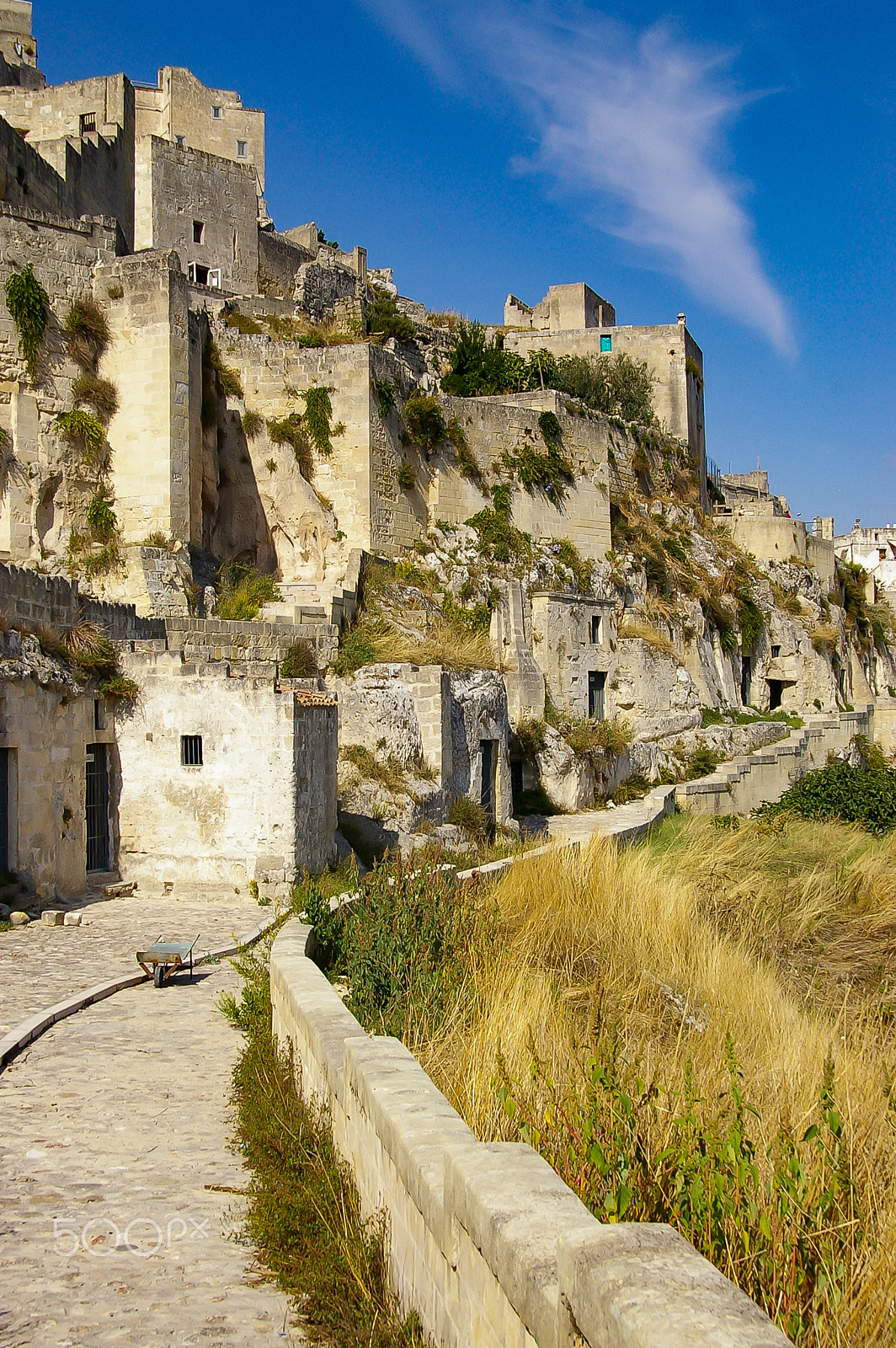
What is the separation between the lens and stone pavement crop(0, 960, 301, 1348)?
3.72 m

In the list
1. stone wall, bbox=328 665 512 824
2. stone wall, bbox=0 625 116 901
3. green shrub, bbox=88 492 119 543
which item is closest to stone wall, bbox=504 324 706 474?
green shrub, bbox=88 492 119 543

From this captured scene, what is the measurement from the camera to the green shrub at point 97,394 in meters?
19.6

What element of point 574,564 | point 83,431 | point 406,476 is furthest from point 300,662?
point 574,564

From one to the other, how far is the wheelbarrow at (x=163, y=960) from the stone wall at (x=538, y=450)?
668 inches

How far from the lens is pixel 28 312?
63.1 feet

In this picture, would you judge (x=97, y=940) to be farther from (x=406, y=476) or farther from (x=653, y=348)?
(x=653, y=348)

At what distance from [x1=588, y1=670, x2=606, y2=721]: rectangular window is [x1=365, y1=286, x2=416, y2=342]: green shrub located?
11213 millimetres

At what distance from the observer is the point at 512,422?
26.2m

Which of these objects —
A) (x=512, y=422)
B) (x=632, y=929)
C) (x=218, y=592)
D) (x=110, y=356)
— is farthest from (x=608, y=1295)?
(x=512, y=422)

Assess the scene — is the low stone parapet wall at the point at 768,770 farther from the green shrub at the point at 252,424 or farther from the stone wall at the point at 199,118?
the stone wall at the point at 199,118

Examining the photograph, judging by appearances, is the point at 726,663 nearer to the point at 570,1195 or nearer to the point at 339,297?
the point at 339,297

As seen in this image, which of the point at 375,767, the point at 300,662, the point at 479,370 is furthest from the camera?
the point at 479,370

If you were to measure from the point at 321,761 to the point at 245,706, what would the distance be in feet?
3.87

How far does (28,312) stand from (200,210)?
474 inches
